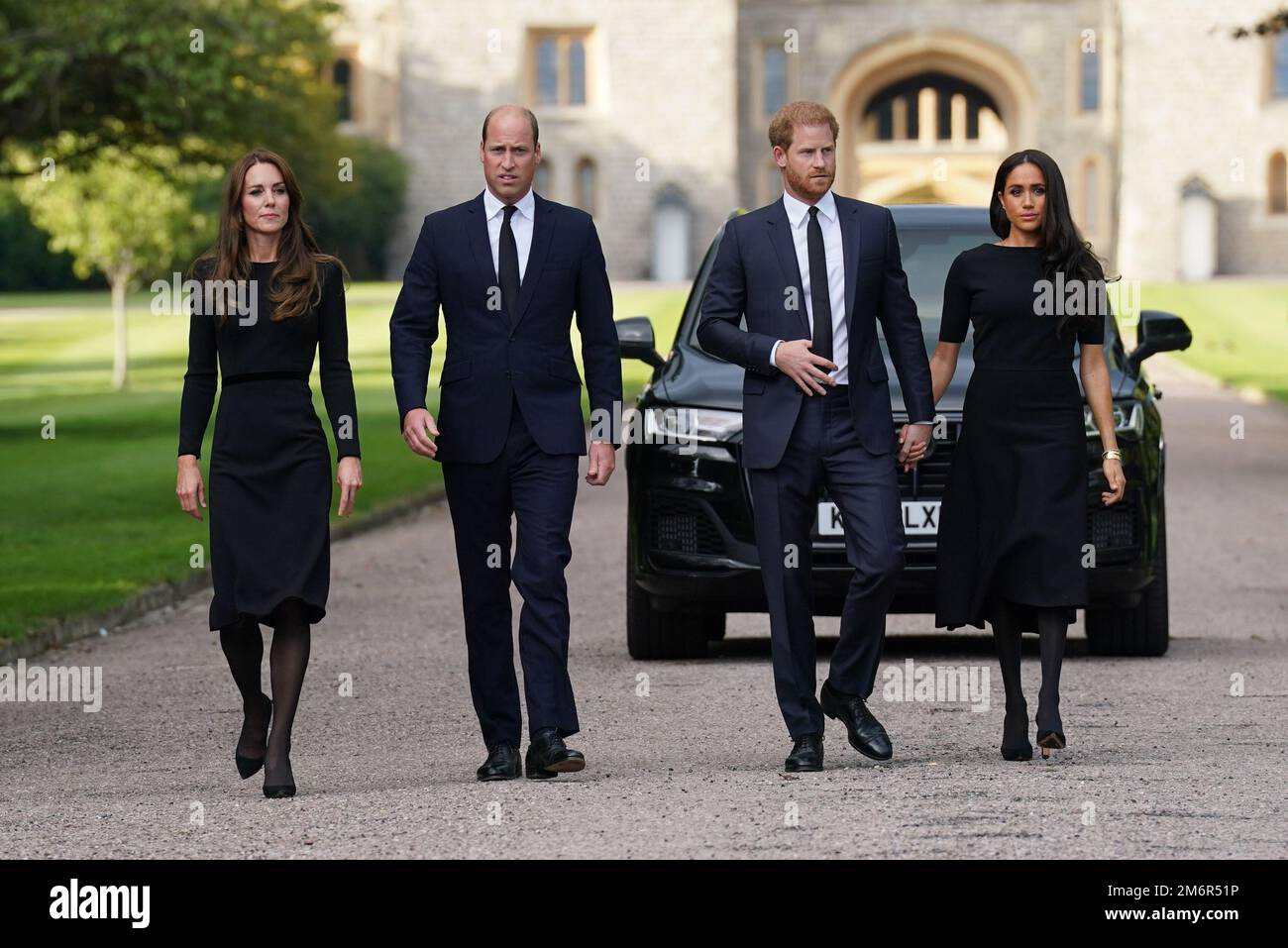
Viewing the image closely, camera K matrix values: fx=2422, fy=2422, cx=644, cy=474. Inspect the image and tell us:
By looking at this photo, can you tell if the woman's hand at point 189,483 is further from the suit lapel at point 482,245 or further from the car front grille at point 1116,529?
the car front grille at point 1116,529

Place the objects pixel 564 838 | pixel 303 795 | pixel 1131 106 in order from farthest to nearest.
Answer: pixel 1131 106 → pixel 303 795 → pixel 564 838

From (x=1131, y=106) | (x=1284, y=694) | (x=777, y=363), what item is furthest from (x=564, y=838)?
(x=1131, y=106)


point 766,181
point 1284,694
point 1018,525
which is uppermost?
point 766,181

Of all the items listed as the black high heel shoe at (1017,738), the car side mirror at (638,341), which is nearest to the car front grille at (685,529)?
the car side mirror at (638,341)

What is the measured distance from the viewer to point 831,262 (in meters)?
7.25

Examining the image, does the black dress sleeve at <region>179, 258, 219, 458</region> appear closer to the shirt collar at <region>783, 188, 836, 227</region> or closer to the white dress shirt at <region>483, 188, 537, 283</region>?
the white dress shirt at <region>483, 188, 537, 283</region>

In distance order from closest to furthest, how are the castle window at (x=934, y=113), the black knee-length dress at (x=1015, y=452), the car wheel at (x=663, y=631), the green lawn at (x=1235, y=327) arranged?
the black knee-length dress at (x=1015, y=452)
the car wheel at (x=663, y=631)
the green lawn at (x=1235, y=327)
the castle window at (x=934, y=113)

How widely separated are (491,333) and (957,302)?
149 centimetres

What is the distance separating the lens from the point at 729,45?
68.8m

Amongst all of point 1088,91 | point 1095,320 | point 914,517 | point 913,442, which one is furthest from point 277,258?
point 1088,91

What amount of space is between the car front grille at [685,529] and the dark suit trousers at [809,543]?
2171 millimetres

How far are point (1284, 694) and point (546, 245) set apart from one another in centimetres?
354

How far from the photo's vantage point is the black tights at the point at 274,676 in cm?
692
